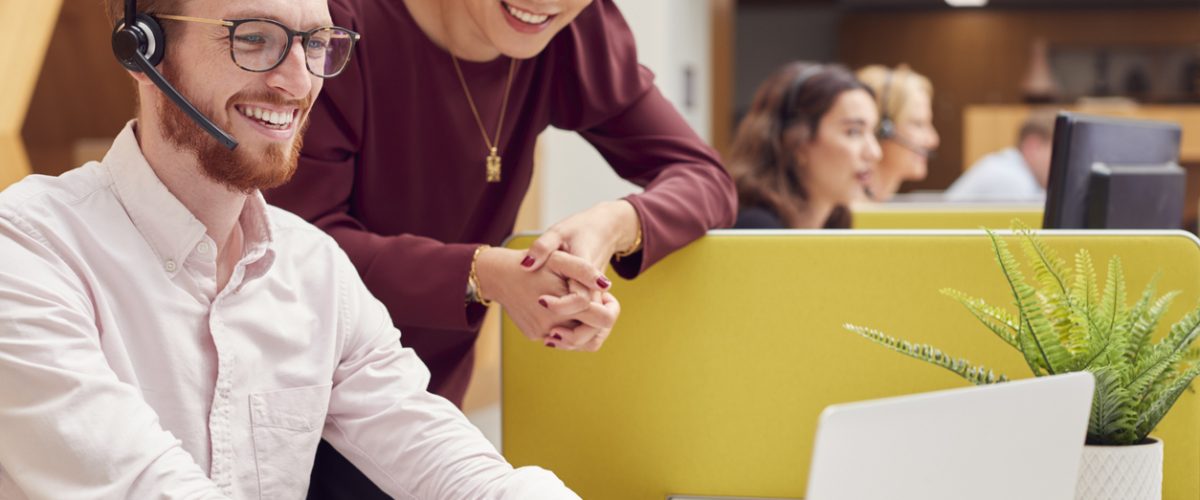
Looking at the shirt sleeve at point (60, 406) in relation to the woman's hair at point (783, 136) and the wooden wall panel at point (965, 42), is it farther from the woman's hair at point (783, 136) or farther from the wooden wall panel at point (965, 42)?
the wooden wall panel at point (965, 42)

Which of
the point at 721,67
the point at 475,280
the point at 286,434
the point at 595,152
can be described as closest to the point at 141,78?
the point at 286,434

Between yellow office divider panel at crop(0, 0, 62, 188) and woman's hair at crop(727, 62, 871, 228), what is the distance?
64.8 inches

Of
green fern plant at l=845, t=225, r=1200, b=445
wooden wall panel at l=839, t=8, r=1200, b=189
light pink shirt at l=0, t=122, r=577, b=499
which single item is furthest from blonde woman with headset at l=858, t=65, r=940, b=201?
wooden wall panel at l=839, t=8, r=1200, b=189

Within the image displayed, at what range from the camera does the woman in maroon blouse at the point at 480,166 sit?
1.44 meters

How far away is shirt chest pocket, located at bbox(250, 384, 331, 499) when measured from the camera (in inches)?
46.6

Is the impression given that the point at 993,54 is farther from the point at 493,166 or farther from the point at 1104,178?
the point at 493,166

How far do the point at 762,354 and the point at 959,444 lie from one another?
2.03ft

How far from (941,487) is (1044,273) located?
380mm

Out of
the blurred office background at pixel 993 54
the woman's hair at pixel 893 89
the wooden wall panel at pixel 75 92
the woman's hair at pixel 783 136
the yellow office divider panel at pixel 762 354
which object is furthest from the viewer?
the blurred office background at pixel 993 54

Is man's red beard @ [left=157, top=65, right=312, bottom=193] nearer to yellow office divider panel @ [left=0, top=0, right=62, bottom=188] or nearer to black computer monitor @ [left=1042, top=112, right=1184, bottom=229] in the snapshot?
black computer monitor @ [left=1042, top=112, right=1184, bottom=229]

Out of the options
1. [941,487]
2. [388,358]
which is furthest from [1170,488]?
Answer: [388,358]

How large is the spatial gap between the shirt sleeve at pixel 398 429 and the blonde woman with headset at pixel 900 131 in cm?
243

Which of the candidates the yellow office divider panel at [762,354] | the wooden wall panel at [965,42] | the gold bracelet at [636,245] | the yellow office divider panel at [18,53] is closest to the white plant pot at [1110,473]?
the yellow office divider panel at [762,354]

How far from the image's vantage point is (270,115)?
1.15 metres
